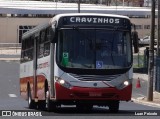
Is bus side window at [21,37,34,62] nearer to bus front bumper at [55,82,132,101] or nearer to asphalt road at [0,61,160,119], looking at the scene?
asphalt road at [0,61,160,119]

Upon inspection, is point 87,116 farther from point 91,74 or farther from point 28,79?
point 28,79

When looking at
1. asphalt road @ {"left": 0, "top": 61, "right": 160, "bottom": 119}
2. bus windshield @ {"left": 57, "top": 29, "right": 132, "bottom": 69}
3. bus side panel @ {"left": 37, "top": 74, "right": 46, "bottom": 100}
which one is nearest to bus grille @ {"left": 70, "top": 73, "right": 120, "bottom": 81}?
bus windshield @ {"left": 57, "top": 29, "right": 132, "bottom": 69}

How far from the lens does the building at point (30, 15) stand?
89.2m

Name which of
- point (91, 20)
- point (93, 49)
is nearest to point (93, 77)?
point (93, 49)

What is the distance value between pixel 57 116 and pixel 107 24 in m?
3.49

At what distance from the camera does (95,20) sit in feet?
66.9

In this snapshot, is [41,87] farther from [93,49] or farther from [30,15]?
[30,15]

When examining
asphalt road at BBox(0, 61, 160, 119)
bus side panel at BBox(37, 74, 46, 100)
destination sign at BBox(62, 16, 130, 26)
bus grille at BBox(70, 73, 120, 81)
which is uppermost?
destination sign at BBox(62, 16, 130, 26)

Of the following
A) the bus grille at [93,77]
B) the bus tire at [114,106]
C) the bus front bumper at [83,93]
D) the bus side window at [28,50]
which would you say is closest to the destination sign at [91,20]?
the bus grille at [93,77]

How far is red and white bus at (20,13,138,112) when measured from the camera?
19.8 m

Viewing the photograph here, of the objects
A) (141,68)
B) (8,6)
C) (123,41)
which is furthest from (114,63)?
(8,6)

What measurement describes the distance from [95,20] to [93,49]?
3.27 feet

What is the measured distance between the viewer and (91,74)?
19.8m

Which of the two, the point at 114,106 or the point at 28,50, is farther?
the point at 28,50
